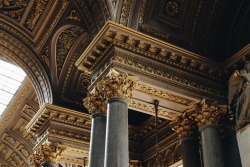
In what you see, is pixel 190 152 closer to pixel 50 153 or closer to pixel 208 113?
pixel 208 113

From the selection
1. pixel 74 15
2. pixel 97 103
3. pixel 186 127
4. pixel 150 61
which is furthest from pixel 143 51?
pixel 74 15

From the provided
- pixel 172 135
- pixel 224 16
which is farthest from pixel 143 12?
pixel 172 135

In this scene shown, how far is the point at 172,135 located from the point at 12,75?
8094 millimetres

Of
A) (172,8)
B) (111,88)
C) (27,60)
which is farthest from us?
(27,60)

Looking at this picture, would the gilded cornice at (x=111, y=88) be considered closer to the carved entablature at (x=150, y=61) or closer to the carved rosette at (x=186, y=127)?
the carved entablature at (x=150, y=61)

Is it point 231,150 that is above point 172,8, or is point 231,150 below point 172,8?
below

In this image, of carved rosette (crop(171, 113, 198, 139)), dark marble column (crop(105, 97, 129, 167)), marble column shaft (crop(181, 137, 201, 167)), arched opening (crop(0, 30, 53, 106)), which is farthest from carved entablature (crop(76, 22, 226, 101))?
arched opening (crop(0, 30, 53, 106))

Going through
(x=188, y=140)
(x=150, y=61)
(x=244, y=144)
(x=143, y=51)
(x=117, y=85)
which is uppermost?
(x=143, y=51)

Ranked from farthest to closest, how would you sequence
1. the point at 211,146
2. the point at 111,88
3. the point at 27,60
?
the point at 27,60, the point at 211,146, the point at 111,88

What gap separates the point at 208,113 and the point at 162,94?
0.91 metres

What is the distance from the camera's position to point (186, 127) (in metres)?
8.08

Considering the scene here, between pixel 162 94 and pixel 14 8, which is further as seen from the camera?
pixel 14 8

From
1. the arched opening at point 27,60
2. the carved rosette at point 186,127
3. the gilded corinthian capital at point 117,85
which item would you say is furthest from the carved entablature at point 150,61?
the arched opening at point 27,60

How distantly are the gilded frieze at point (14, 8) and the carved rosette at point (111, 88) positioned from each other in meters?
3.45
